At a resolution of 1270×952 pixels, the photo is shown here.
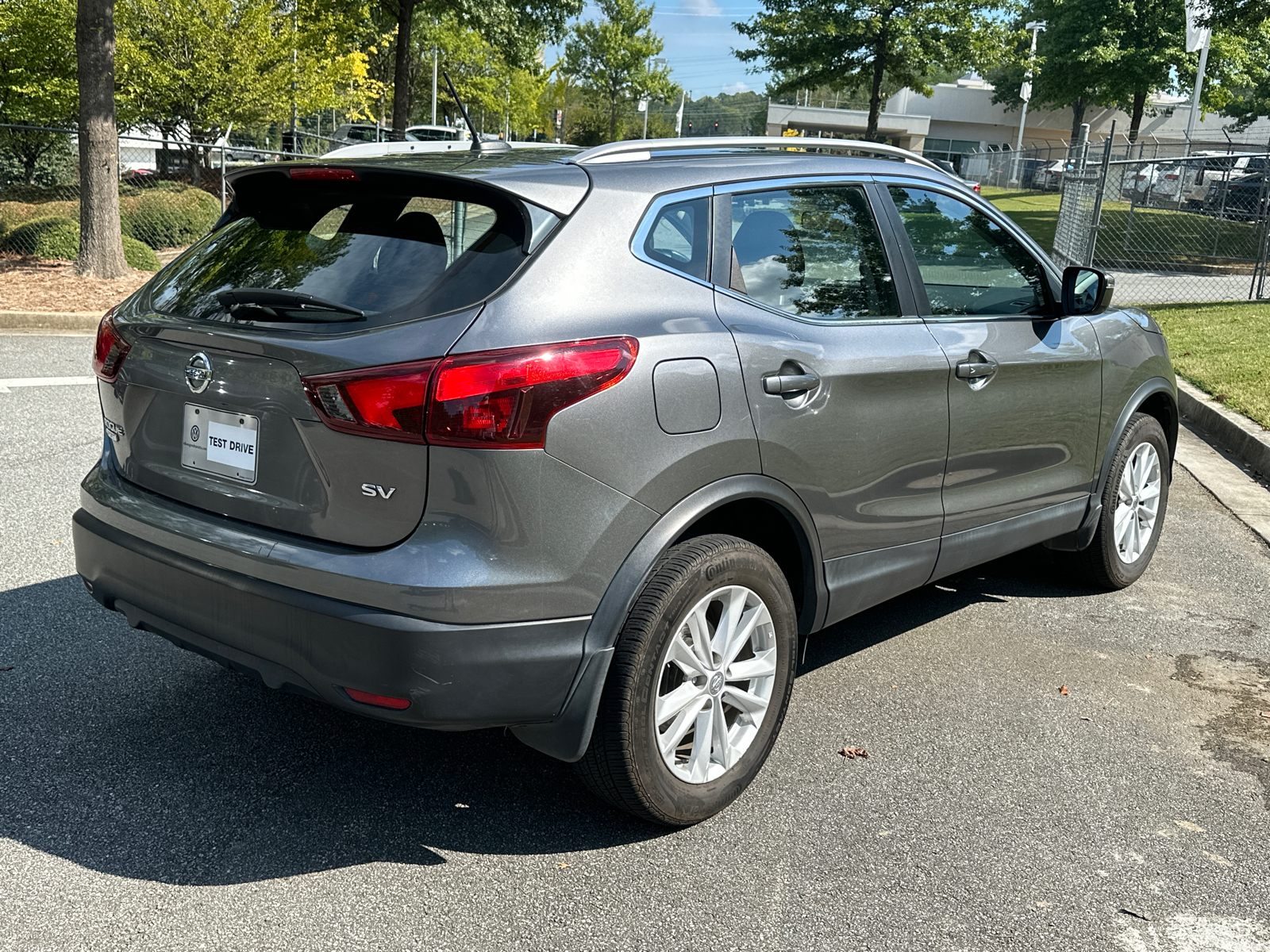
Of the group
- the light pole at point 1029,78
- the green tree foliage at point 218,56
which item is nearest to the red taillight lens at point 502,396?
the green tree foliage at point 218,56

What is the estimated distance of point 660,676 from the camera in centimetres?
294

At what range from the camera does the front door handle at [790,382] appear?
3137mm

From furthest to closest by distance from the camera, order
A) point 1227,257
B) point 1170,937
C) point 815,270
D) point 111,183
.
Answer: point 1227,257
point 111,183
point 815,270
point 1170,937

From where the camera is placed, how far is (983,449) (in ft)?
13.2

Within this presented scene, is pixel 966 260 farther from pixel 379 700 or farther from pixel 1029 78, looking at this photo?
pixel 1029 78

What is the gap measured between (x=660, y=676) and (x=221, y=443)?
1.23 metres

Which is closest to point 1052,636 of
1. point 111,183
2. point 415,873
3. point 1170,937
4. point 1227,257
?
point 1170,937

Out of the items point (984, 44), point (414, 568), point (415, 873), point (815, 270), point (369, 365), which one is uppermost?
point (984, 44)

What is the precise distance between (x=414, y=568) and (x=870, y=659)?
231cm

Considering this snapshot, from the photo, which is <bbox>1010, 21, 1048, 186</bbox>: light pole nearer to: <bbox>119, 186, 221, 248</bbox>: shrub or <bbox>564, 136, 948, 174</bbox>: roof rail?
<bbox>119, 186, 221, 248</bbox>: shrub

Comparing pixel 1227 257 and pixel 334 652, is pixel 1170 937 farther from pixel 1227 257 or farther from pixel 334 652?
pixel 1227 257

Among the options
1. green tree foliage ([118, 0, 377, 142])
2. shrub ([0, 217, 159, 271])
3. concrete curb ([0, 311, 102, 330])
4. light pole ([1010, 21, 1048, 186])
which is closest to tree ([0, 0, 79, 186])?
green tree foliage ([118, 0, 377, 142])

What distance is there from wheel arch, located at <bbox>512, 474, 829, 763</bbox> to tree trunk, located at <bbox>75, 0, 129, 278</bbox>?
1183 cm

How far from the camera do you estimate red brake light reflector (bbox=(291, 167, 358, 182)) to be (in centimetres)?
Result: 312
